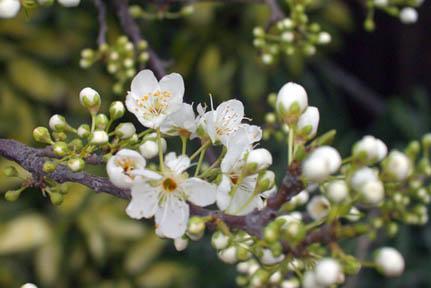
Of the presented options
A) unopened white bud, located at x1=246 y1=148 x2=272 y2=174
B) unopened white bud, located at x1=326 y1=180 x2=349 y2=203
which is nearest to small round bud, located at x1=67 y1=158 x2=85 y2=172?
unopened white bud, located at x1=246 y1=148 x2=272 y2=174

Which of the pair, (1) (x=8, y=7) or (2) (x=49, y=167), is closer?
(2) (x=49, y=167)

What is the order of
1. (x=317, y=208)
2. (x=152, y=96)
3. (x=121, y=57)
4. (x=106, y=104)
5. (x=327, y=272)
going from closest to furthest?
(x=327, y=272)
(x=152, y=96)
(x=317, y=208)
(x=121, y=57)
(x=106, y=104)

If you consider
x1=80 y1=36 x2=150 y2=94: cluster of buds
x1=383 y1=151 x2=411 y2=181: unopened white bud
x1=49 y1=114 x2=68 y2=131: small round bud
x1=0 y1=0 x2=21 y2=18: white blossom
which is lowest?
x1=80 y1=36 x2=150 y2=94: cluster of buds

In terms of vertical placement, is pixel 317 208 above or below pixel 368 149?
below

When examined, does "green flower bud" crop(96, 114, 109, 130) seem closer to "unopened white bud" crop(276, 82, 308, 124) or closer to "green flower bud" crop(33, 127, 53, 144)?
"green flower bud" crop(33, 127, 53, 144)

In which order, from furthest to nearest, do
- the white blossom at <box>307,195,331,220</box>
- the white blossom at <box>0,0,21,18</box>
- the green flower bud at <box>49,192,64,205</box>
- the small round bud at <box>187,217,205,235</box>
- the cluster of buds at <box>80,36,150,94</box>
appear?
the cluster of buds at <box>80,36,150,94</box> → the white blossom at <box>307,195,331,220</box> → the white blossom at <box>0,0,21,18</box> → the green flower bud at <box>49,192,64,205</box> → the small round bud at <box>187,217,205,235</box>

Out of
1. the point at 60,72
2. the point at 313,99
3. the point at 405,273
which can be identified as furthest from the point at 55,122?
the point at 313,99

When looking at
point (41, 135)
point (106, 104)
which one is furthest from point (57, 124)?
point (106, 104)

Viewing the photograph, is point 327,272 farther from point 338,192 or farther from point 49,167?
point 49,167

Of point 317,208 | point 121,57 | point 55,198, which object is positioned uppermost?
point 55,198
